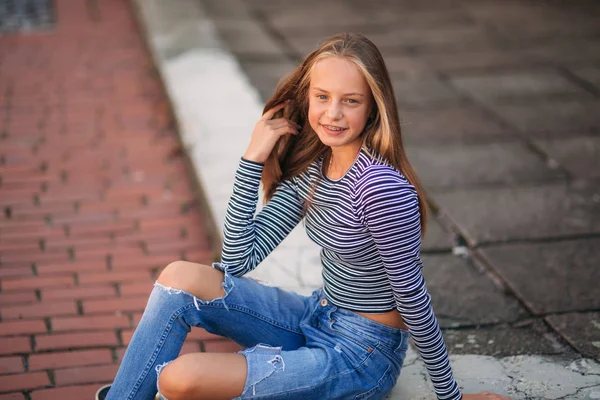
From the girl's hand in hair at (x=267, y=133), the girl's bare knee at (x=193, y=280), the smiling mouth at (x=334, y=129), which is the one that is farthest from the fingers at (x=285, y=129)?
the girl's bare knee at (x=193, y=280)

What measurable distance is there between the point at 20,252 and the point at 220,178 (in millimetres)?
1023

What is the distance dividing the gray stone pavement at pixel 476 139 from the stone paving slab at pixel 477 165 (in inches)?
0.4

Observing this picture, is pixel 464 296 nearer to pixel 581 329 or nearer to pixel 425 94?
pixel 581 329

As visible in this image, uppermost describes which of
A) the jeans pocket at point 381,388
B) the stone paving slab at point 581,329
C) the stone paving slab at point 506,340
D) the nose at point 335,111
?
the nose at point 335,111

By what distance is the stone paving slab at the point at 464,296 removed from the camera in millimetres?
3027

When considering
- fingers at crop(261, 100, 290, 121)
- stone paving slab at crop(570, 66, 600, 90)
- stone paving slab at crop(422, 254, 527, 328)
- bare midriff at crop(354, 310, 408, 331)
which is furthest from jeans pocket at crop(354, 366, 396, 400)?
stone paving slab at crop(570, 66, 600, 90)

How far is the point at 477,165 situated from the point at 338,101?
2.29m

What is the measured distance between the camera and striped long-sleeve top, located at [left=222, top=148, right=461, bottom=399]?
2154 mm

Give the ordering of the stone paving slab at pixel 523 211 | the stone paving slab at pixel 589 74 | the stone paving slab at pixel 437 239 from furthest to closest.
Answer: the stone paving slab at pixel 589 74 → the stone paving slab at pixel 523 211 → the stone paving slab at pixel 437 239

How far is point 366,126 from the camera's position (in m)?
2.33

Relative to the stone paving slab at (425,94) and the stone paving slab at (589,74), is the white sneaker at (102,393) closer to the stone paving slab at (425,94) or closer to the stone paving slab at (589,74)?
the stone paving slab at (425,94)

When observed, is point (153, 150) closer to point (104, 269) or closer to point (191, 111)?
point (191, 111)

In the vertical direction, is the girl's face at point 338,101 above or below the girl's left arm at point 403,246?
above

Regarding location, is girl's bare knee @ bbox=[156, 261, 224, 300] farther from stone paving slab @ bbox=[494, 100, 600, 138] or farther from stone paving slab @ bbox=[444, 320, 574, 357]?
stone paving slab @ bbox=[494, 100, 600, 138]
